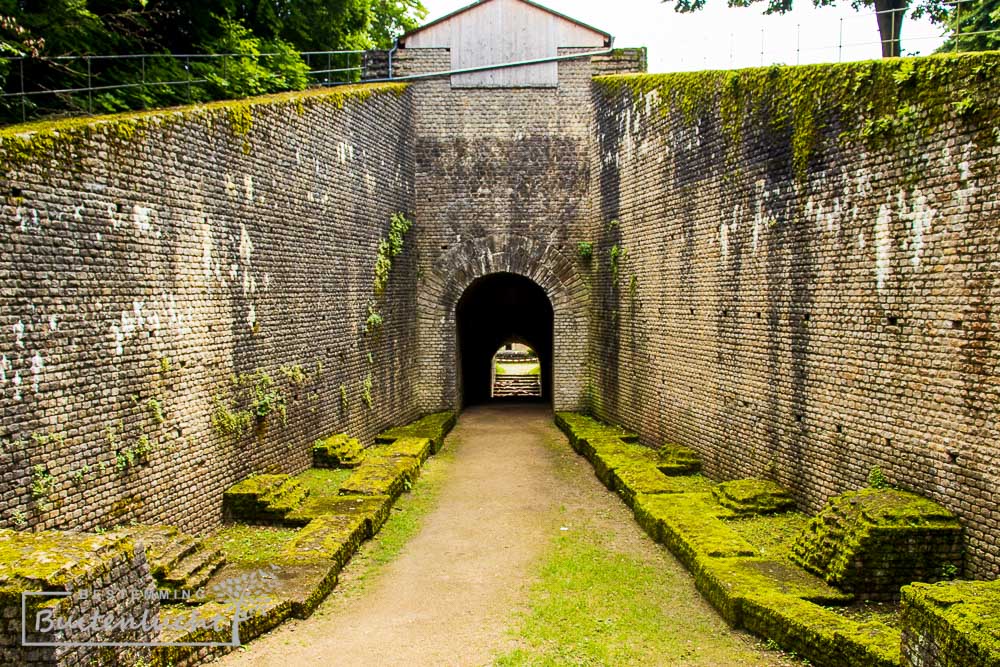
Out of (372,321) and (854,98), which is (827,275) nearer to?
(854,98)

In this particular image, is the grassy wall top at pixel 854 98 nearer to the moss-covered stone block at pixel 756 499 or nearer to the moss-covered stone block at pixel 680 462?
the moss-covered stone block at pixel 756 499

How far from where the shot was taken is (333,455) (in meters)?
13.0

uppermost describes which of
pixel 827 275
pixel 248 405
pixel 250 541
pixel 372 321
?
pixel 827 275

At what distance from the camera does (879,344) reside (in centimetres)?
855

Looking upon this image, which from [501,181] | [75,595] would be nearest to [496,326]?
[501,181]

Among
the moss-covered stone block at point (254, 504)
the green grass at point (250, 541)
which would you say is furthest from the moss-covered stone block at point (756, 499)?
the moss-covered stone block at point (254, 504)

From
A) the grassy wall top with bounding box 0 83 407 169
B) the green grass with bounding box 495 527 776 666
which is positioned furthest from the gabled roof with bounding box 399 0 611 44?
the green grass with bounding box 495 527 776 666

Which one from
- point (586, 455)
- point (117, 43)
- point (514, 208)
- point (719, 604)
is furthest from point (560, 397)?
Answer: point (117, 43)

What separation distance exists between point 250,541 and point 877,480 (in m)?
7.90

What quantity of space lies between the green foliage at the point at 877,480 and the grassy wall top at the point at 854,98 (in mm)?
3812

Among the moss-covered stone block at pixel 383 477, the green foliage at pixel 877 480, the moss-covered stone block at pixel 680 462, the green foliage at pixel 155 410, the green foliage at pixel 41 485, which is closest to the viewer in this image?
the green foliage at pixel 41 485

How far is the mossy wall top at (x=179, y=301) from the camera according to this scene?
23.5 feet

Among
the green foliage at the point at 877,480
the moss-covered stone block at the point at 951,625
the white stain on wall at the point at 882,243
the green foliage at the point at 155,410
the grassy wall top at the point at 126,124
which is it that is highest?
the grassy wall top at the point at 126,124

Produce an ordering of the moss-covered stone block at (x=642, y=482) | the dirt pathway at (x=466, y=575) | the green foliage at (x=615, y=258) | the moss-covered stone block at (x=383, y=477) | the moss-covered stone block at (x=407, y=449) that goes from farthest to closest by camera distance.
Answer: the green foliage at (x=615, y=258)
the moss-covered stone block at (x=407, y=449)
the moss-covered stone block at (x=642, y=482)
the moss-covered stone block at (x=383, y=477)
the dirt pathway at (x=466, y=575)
